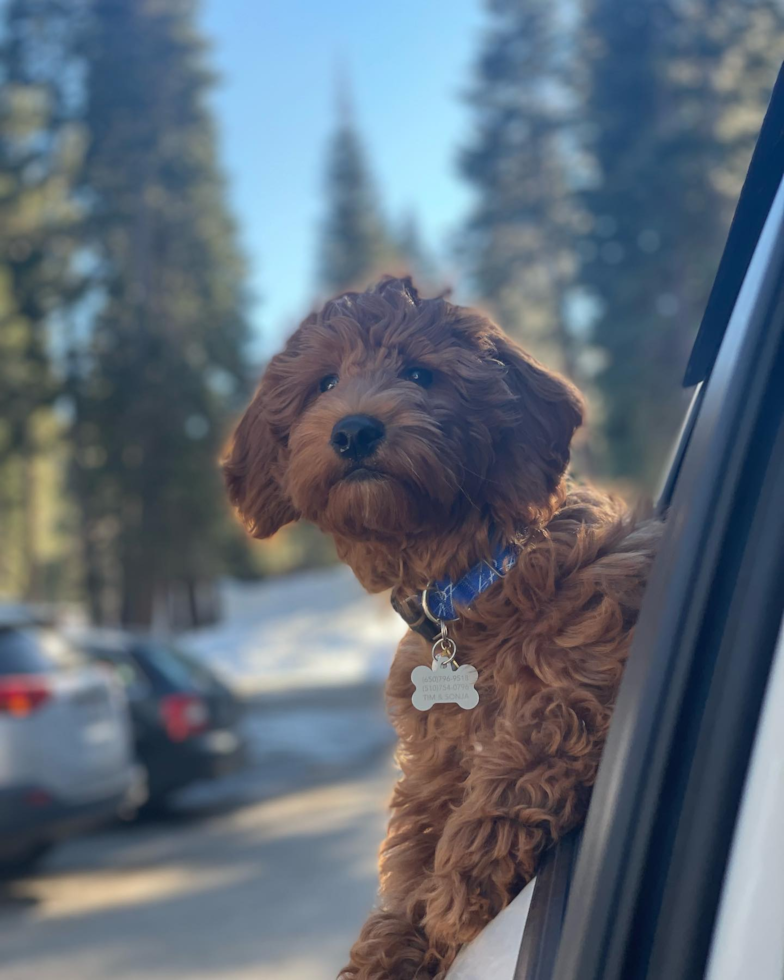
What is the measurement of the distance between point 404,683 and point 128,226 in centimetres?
2397

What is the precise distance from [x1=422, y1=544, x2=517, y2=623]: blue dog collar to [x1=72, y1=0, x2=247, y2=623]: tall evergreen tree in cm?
2123

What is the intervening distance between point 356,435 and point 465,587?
0.28 metres

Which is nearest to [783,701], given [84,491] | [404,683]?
[404,683]

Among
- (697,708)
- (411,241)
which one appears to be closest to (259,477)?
(697,708)

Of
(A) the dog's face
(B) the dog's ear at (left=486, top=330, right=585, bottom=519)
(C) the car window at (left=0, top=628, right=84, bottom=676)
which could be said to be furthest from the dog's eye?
(C) the car window at (left=0, top=628, right=84, bottom=676)

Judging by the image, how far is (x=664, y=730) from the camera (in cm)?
113

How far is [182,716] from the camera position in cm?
962

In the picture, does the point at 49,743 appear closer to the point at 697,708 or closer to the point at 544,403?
the point at 544,403

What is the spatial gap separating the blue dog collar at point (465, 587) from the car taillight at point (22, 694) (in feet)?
18.9

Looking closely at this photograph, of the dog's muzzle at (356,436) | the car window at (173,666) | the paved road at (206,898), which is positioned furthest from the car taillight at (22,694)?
the dog's muzzle at (356,436)

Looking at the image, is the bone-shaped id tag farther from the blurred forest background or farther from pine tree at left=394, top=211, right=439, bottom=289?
pine tree at left=394, top=211, right=439, bottom=289

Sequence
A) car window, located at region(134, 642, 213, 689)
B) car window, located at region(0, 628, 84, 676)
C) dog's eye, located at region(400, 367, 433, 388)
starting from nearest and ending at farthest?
dog's eye, located at region(400, 367, 433, 388), car window, located at region(0, 628, 84, 676), car window, located at region(134, 642, 213, 689)

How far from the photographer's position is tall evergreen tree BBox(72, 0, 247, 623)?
23.2 metres

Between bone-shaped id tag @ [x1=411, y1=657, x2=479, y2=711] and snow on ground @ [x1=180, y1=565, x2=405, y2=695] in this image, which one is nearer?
bone-shaped id tag @ [x1=411, y1=657, x2=479, y2=711]
